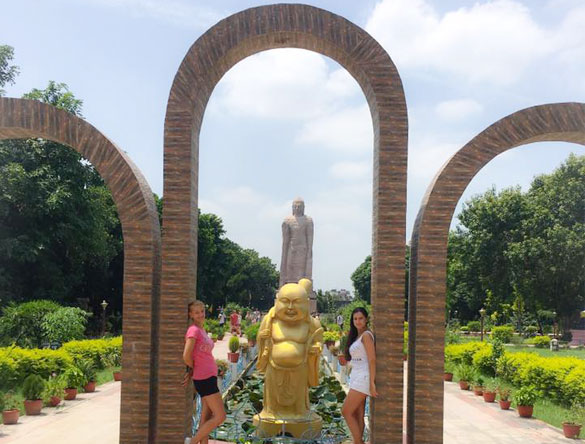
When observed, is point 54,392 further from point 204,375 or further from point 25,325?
point 25,325

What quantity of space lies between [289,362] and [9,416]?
605 centimetres

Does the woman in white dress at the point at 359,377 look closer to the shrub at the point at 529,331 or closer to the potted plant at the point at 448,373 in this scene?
the potted plant at the point at 448,373

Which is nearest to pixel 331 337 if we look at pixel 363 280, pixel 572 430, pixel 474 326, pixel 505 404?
pixel 505 404

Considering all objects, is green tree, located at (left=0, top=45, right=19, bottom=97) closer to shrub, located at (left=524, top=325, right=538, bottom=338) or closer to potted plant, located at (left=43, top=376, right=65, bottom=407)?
potted plant, located at (left=43, top=376, right=65, bottom=407)

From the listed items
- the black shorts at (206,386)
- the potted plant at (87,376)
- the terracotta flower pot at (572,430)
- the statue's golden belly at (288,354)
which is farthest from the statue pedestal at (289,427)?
the potted plant at (87,376)

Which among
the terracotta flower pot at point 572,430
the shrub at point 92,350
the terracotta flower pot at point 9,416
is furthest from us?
the shrub at point 92,350

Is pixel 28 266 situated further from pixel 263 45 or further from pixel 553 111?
pixel 553 111

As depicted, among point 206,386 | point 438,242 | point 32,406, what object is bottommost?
A: point 32,406

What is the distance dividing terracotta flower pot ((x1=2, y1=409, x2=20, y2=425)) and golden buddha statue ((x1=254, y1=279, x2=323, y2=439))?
16.9 ft

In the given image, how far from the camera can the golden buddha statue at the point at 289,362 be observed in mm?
8258

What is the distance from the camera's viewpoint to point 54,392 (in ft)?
41.3

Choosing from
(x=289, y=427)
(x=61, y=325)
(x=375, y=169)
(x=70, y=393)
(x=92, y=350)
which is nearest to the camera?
(x=375, y=169)

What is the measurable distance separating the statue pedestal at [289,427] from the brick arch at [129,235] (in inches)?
72.3

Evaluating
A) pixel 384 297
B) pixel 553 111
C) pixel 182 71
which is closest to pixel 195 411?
pixel 384 297
